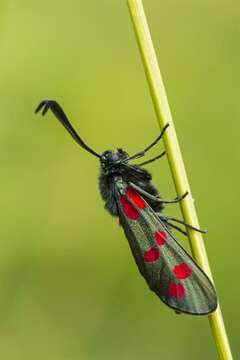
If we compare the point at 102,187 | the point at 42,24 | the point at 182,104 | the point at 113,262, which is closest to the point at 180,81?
the point at 182,104

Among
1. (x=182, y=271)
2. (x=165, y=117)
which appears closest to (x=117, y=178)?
(x=182, y=271)

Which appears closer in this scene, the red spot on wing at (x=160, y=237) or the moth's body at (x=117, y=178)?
the red spot on wing at (x=160, y=237)

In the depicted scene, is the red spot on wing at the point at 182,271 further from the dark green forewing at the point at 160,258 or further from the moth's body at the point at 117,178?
the moth's body at the point at 117,178

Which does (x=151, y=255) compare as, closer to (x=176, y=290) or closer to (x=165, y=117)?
(x=176, y=290)

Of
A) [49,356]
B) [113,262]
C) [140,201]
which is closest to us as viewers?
[140,201]

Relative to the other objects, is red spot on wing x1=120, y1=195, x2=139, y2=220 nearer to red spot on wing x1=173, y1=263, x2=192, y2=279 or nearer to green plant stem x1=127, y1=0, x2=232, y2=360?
red spot on wing x1=173, y1=263, x2=192, y2=279

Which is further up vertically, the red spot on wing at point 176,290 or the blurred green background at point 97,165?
the blurred green background at point 97,165

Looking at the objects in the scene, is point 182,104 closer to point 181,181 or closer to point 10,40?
point 10,40

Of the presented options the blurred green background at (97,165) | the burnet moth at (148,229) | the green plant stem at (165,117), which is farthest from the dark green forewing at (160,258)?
the blurred green background at (97,165)
